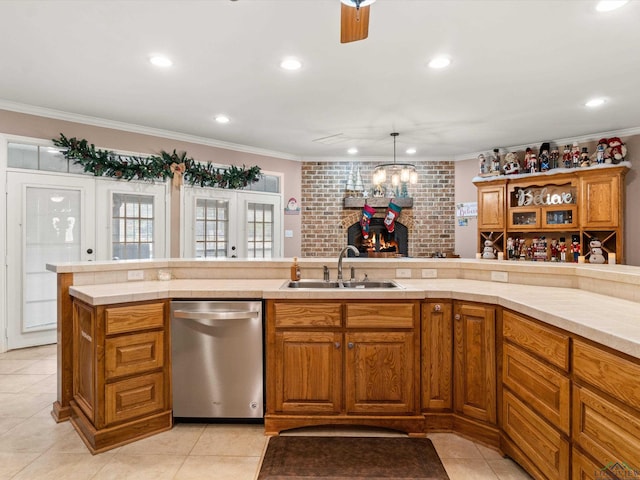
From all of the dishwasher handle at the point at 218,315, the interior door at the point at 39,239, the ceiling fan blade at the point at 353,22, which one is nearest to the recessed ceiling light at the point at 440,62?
the ceiling fan blade at the point at 353,22

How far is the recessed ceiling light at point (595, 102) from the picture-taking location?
12.8 ft

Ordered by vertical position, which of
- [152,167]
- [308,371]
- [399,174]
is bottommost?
[308,371]

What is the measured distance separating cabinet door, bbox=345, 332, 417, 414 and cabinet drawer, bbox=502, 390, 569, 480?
555 millimetres

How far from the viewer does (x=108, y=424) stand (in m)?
2.20

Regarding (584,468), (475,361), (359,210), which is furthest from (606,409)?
(359,210)

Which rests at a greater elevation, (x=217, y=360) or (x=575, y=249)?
(x=575, y=249)

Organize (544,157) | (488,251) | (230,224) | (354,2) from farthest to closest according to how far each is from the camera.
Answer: (488,251) → (230,224) → (544,157) → (354,2)

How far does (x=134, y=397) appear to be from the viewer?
2.29 m

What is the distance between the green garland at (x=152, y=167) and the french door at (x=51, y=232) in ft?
0.55

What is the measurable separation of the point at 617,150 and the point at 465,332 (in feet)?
14.2

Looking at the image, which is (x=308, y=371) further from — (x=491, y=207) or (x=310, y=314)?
(x=491, y=207)

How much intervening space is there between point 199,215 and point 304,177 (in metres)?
2.05

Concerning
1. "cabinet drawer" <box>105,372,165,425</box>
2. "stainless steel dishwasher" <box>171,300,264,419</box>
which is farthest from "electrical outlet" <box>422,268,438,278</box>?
"cabinet drawer" <box>105,372,165,425</box>

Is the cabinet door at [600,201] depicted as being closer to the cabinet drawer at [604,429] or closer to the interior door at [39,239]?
the cabinet drawer at [604,429]
